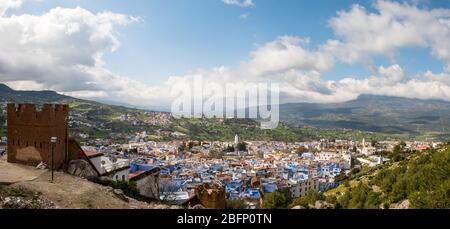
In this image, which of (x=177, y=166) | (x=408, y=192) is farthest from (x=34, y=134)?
(x=177, y=166)

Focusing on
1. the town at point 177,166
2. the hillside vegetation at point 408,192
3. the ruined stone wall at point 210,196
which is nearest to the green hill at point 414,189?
the hillside vegetation at point 408,192

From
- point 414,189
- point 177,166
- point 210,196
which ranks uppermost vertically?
point 210,196

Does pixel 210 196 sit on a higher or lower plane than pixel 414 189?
higher

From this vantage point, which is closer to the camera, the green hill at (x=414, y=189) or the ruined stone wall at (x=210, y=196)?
the green hill at (x=414, y=189)

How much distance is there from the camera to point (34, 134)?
44.0 ft

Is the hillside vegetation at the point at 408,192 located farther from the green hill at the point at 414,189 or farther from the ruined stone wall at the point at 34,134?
the ruined stone wall at the point at 34,134

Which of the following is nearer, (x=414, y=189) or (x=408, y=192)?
(x=414, y=189)

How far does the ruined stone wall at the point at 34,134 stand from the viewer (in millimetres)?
13195

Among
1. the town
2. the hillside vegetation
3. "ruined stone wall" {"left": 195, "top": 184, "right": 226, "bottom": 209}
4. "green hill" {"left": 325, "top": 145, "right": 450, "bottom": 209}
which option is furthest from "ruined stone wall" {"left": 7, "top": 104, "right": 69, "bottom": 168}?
"green hill" {"left": 325, "top": 145, "right": 450, "bottom": 209}

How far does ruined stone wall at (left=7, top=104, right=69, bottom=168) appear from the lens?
520 inches

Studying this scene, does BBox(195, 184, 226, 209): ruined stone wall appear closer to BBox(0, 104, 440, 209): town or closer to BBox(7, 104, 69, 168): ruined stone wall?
BBox(0, 104, 440, 209): town

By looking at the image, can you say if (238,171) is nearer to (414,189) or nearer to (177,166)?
(177,166)
